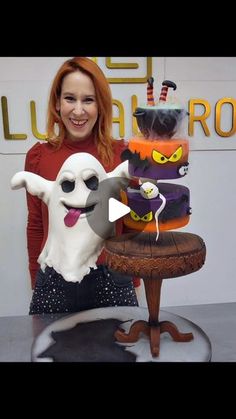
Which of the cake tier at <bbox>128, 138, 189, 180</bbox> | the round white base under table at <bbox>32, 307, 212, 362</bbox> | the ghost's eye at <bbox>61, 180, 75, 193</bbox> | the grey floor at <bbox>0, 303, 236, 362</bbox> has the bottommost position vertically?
the grey floor at <bbox>0, 303, 236, 362</bbox>

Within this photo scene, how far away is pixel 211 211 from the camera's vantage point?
7.04 feet

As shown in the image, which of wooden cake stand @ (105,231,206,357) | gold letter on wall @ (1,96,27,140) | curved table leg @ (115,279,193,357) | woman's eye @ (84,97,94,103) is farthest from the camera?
gold letter on wall @ (1,96,27,140)

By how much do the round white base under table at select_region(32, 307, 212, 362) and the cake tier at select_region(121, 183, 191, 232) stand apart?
0.31m

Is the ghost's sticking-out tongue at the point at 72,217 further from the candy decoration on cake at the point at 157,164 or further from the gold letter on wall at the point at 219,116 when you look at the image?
the gold letter on wall at the point at 219,116

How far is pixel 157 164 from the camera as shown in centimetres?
109

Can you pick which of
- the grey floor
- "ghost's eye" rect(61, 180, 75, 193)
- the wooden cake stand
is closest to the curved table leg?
the wooden cake stand

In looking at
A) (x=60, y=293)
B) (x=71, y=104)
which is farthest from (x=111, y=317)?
(x=71, y=104)

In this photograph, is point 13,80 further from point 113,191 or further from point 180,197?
point 180,197

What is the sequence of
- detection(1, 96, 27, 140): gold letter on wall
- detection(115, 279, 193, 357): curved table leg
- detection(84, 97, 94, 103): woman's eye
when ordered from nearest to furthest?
detection(115, 279, 193, 357): curved table leg
detection(84, 97, 94, 103): woman's eye
detection(1, 96, 27, 140): gold letter on wall

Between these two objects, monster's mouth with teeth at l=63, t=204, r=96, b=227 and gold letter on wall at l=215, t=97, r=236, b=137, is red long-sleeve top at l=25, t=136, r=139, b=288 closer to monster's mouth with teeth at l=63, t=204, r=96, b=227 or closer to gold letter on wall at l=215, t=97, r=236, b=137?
monster's mouth with teeth at l=63, t=204, r=96, b=227

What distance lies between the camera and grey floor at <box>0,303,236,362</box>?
1241 millimetres

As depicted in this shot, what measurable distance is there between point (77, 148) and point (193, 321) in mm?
648

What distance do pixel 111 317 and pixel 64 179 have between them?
0.44m

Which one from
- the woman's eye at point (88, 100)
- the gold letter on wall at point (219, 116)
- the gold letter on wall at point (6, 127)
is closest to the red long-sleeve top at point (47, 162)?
the woman's eye at point (88, 100)
